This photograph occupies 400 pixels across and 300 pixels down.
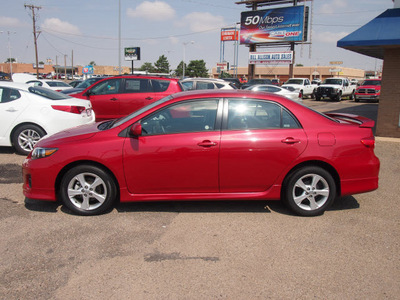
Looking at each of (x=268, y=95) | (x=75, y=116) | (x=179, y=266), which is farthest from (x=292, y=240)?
(x=75, y=116)

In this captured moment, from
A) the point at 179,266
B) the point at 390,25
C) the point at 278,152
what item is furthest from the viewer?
the point at 390,25

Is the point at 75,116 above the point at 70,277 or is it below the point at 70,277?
above

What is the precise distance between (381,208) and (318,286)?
8.00 ft

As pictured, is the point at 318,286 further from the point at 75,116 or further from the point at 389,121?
the point at 389,121

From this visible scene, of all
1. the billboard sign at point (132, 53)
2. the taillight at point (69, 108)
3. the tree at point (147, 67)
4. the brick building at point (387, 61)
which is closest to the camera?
the taillight at point (69, 108)

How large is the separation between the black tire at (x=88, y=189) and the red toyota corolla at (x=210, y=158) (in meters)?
0.01

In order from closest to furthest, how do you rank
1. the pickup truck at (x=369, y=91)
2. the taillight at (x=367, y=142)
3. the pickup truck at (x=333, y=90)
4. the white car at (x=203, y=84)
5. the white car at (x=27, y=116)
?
the taillight at (x=367, y=142) → the white car at (x=27, y=116) → the white car at (x=203, y=84) → the pickup truck at (x=369, y=91) → the pickup truck at (x=333, y=90)

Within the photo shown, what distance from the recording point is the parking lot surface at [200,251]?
10.2 ft

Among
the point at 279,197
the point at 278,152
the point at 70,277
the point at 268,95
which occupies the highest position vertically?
the point at 268,95

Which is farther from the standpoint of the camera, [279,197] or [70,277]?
[279,197]

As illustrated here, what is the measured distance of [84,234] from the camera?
4094 millimetres

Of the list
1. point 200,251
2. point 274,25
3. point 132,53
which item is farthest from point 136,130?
point 274,25

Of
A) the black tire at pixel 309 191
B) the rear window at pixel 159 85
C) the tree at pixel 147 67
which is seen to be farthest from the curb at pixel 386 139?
the tree at pixel 147 67

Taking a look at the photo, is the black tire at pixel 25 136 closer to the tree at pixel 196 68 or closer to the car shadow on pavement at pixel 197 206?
the car shadow on pavement at pixel 197 206
